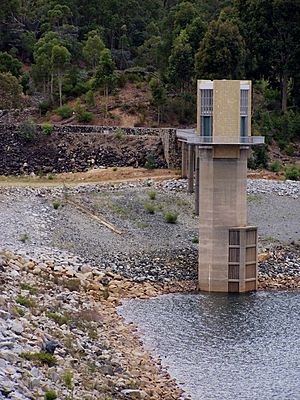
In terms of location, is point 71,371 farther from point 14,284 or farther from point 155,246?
point 155,246

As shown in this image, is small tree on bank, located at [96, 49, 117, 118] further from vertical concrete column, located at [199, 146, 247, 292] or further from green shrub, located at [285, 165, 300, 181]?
vertical concrete column, located at [199, 146, 247, 292]

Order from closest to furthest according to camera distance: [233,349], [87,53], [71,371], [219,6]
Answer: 1. [71,371]
2. [233,349]
3. [87,53]
4. [219,6]

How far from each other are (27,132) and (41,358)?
1435 inches

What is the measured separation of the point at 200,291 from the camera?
3784 centimetres

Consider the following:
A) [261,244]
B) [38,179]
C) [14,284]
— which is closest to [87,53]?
[38,179]

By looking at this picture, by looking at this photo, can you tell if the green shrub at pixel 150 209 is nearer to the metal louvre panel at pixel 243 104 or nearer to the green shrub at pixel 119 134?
the metal louvre panel at pixel 243 104

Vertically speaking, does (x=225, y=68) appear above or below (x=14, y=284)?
above

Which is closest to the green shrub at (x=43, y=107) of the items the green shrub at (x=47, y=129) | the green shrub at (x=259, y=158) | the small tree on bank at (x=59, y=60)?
the small tree on bank at (x=59, y=60)

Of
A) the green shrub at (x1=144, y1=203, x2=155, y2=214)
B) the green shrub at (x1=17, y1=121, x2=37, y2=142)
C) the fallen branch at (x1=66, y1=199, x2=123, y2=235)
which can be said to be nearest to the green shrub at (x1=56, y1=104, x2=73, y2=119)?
the green shrub at (x1=17, y1=121, x2=37, y2=142)

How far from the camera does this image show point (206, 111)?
38.1 metres

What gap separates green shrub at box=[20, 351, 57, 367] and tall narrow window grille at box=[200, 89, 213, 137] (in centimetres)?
1571

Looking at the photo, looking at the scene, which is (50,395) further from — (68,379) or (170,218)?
(170,218)

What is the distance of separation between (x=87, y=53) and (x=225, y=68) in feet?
47.2

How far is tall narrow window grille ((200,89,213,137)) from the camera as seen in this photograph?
38.0 metres
